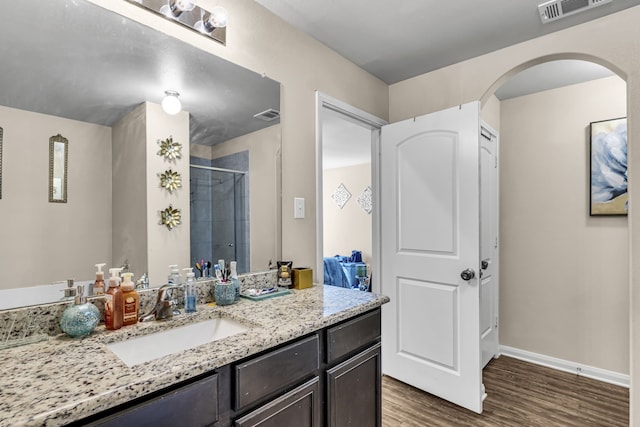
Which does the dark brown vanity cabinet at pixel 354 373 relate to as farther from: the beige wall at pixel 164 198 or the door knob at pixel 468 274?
the door knob at pixel 468 274

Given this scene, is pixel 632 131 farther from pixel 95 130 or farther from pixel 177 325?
pixel 95 130

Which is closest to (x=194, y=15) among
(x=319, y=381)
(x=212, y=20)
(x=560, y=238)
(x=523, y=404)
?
(x=212, y=20)

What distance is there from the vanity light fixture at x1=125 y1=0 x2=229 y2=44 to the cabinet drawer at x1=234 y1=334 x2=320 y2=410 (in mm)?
1389

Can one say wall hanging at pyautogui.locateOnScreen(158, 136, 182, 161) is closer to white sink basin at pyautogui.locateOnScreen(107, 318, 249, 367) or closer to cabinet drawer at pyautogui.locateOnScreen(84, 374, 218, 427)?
white sink basin at pyautogui.locateOnScreen(107, 318, 249, 367)

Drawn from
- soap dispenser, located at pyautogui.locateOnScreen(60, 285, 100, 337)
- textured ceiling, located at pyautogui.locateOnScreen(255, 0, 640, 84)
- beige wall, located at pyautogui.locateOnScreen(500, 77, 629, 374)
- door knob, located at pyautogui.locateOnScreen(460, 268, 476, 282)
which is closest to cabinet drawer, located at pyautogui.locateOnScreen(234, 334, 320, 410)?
soap dispenser, located at pyautogui.locateOnScreen(60, 285, 100, 337)

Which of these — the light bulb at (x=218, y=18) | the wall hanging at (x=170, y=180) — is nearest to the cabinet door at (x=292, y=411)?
the wall hanging at (x=170, y=180)

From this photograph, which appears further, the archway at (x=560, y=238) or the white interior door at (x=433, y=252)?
the archway at (x=560, y=238)

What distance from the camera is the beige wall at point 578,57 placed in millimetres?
1712

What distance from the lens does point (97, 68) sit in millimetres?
1211

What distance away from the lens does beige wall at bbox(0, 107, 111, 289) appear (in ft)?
3.40

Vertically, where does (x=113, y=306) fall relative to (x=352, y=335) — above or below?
above

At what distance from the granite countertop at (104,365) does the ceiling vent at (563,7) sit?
1.90 meters

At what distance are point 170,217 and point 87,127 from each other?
0.45 meters

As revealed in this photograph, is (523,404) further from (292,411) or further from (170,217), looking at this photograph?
(170,217)
